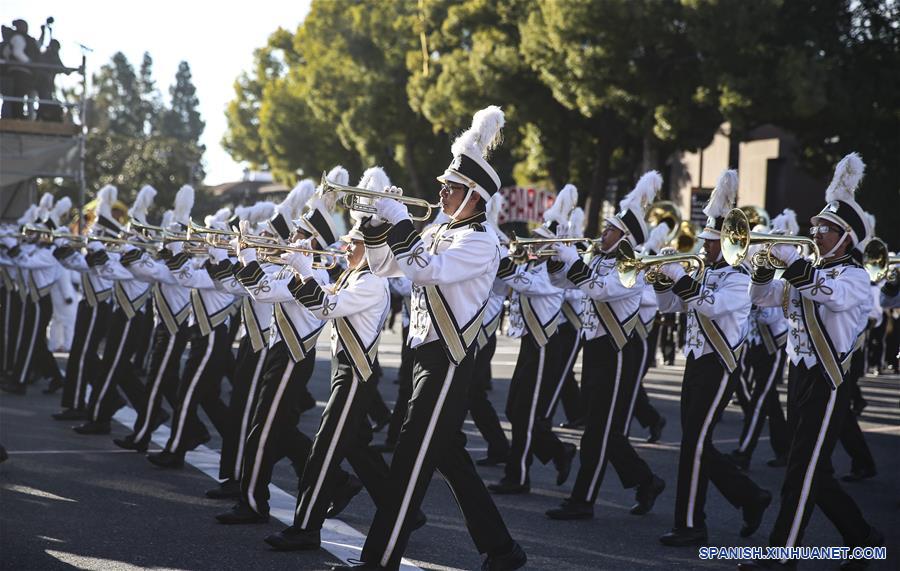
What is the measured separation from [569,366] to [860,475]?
8.05 feet

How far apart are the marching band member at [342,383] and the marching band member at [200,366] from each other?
6.64ft

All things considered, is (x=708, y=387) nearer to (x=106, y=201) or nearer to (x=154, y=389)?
(x=154, y=389)

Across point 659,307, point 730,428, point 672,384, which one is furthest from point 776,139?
point 659,307

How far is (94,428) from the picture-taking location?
10.3 metres

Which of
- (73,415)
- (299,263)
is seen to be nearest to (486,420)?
(299,263)

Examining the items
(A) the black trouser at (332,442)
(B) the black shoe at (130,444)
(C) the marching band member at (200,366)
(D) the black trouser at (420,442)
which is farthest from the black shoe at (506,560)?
(B) the black shoe at (130,444)

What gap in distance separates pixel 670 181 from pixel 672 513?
2669 cm

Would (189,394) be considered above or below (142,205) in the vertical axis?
below

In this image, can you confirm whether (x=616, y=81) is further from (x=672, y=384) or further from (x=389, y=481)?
(x=389, y=481)

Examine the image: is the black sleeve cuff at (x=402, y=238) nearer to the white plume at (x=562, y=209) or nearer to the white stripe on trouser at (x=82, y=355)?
the white plume at (x=562, y=209)

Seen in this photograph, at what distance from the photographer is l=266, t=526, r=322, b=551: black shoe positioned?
643 cm

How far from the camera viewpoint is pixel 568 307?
1076cm

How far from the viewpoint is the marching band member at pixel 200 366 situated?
340 inches

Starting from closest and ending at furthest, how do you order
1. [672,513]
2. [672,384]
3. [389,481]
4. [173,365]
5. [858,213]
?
[389,481], [858,213], [672,513], [173,365], [672,384]
